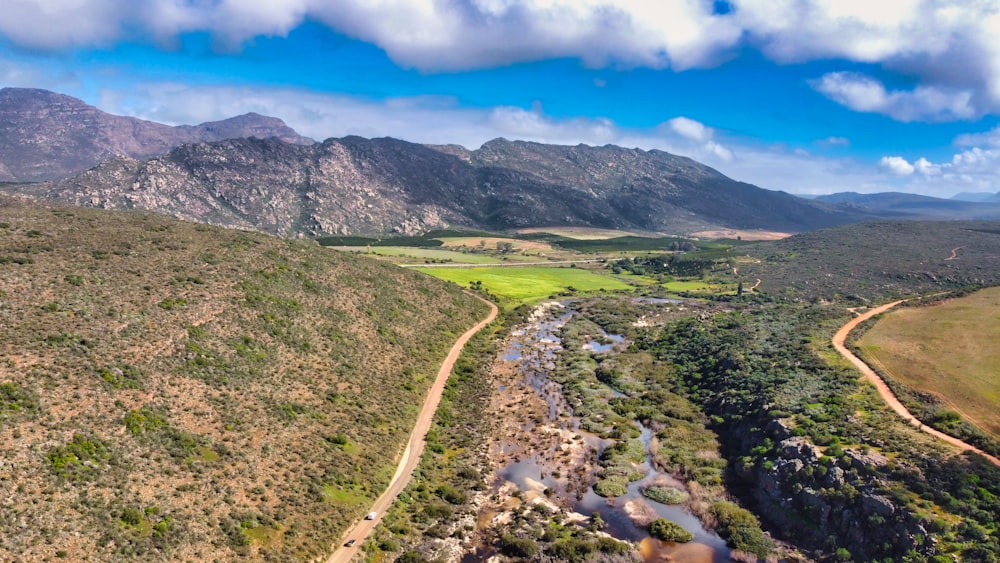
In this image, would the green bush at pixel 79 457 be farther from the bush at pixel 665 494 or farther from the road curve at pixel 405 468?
the bush at pixel 665 494

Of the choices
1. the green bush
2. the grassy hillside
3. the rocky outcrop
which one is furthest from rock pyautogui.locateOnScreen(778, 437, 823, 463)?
the green bush

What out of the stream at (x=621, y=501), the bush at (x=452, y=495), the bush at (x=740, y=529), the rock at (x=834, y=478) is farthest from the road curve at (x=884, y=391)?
the bush at (x=452, y=495)

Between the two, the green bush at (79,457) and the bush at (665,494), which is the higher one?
the green bush at (79,457)

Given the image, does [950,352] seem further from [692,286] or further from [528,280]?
[528,280]

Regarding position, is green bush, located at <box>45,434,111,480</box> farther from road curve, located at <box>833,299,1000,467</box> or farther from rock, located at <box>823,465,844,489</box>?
road curve, located at <box>833,299,1000,467</box>

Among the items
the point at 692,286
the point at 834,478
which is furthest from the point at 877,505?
the point at 692,286
